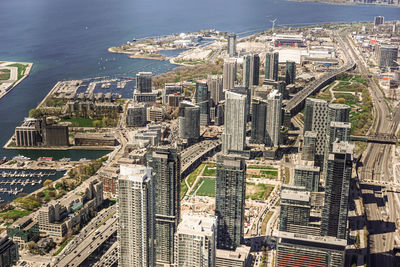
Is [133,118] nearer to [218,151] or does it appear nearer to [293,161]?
[218,151]

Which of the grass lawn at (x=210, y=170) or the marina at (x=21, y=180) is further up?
the grass lawn at (x=210, y=170)

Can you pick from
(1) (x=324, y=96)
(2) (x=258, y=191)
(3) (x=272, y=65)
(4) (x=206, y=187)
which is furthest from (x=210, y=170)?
(3) (x=272, y=65)

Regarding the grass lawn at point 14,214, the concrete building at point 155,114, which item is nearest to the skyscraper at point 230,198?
the grass lawn at point 14,214

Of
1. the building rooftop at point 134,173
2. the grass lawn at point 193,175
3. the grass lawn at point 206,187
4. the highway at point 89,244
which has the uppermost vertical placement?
the building rooftop at point 134,173

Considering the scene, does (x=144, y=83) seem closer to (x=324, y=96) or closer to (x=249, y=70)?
(x=249, y=70)

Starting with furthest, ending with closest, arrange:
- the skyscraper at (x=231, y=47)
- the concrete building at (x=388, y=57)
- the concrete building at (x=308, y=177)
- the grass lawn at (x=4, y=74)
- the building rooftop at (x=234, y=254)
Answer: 1. the skyscraper at (x=231, y=47)
2. the concrete building at (x=388, y=57)
3. the grass lawn at (x=4, y=74)
4. the concrete building at (x=308, y=177)
5. the building rooftop at (x=234, y=254)

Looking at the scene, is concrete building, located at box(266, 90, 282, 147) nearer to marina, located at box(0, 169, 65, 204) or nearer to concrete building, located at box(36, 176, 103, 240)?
concrete building, located at box(36, 176, 103, 240)

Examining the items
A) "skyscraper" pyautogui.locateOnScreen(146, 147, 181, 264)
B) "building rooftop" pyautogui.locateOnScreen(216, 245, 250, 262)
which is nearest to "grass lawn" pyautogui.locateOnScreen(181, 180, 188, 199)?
"skyscraper" pyautogui.locateOnScreen(146, 147, 181, 264)

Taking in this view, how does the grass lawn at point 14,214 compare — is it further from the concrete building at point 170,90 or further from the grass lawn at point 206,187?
the concrete building at point 170,90
